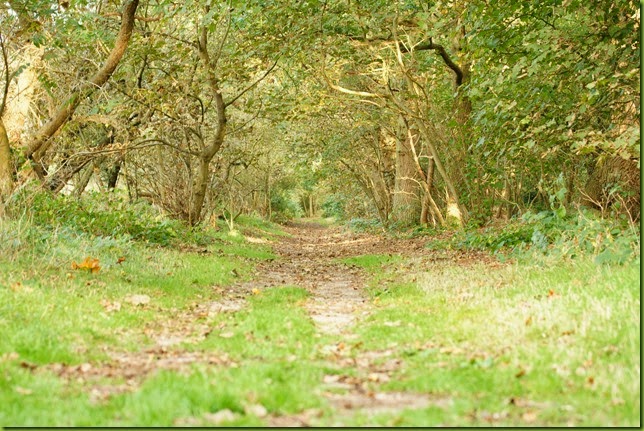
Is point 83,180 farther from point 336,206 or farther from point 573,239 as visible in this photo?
point 336,206

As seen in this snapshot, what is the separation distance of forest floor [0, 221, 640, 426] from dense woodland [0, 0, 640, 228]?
3.52 m

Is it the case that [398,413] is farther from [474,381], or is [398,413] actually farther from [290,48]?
[290,48]

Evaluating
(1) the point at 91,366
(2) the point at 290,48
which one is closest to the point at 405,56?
(2) the point at 290,48


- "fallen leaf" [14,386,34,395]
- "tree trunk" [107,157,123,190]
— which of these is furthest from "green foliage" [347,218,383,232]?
"fallen leaf" [14,386,34,395]

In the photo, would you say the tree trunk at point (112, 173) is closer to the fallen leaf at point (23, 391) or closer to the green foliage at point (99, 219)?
the green foliage at point (99, 219)

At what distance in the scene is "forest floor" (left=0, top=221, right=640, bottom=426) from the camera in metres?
4.62

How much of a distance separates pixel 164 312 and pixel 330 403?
15.0ft

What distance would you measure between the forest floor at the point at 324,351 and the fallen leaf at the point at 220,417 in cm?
2

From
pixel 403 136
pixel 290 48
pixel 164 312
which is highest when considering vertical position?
pixel 290 48

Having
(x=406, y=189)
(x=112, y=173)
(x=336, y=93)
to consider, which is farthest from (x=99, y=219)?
(x=406, y=189)

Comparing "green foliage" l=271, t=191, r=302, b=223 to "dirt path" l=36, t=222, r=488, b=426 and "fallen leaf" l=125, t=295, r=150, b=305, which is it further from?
"fallen leaf" l=125, t=295, r=150, b=305

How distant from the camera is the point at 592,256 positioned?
9.84 m

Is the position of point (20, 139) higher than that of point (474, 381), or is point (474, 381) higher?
point (20, 139)

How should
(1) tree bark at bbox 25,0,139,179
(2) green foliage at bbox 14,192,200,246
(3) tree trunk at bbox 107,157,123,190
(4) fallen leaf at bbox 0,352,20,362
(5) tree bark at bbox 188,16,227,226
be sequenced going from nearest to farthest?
→ (4) fallen leaf at bbox 0,352,20,362, (2) green foliage at bbox 14,192,200,246, (1) tree bark at bbox 25,0,139,179, (5) tree bark at bbox 188,16,227,226, (3) tree trunk at bbox 107,157,123,190
